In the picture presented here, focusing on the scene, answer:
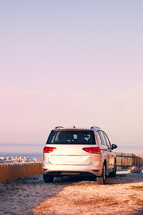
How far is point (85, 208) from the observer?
8.19 meters

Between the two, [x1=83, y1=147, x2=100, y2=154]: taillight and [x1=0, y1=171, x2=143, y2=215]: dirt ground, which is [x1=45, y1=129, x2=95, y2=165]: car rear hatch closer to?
[x1=83, y1=147, x2=100, y2=154]: taillight

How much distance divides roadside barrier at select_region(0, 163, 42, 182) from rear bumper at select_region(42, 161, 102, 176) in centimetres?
232

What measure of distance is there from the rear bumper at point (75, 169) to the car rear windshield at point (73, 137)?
0.82 meters

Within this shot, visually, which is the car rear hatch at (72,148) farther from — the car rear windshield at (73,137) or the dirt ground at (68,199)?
the dirt ground at (68,199)

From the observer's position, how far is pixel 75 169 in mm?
12055

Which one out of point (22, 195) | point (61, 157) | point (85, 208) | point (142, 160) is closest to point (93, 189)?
point (61, 157)

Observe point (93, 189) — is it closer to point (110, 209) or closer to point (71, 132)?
point (71, 132)

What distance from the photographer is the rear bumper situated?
1205 centimetres

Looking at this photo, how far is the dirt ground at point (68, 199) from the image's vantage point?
7.94 metres

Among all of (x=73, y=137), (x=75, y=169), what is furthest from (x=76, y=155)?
(x=73, y=137)

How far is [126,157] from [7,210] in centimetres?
2699

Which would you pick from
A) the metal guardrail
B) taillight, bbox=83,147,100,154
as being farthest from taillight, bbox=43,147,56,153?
the metal guardrail

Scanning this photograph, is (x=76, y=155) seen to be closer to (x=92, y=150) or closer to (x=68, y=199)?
(x=92, y=150)

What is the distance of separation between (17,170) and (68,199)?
616cm
